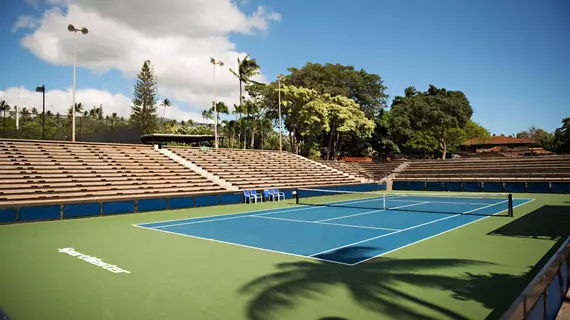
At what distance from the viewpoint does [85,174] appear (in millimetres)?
21922

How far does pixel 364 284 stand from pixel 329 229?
22.6 feet

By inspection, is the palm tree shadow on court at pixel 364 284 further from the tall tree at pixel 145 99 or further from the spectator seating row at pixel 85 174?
the tall tree at pixel 145 99

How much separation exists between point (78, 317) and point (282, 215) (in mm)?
13443

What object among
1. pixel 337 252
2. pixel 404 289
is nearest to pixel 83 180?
pixel 337 252

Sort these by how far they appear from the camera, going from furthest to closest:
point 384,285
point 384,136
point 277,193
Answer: point 384,136, point 277,193, point 384,285

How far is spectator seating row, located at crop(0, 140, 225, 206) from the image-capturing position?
1877 cm

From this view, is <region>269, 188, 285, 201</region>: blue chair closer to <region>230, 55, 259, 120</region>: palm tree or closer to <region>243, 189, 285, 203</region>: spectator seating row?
<region>243, 189, 285, 203</region>: spectator seating row

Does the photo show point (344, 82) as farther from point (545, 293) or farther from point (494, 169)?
point (545, 293)

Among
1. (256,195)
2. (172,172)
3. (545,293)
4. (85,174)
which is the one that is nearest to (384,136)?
(256,195)

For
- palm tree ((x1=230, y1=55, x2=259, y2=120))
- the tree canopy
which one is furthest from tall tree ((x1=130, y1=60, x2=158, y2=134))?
palm tree ((x1=230, y1=55, x2=259, y2=120))

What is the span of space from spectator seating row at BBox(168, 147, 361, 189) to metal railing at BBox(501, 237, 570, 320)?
2275 cm

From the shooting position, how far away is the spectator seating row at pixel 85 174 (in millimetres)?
18766

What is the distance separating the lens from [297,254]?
10.2 meters

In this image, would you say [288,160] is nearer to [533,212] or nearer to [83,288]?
[533,212]
